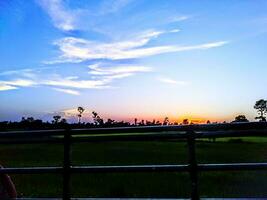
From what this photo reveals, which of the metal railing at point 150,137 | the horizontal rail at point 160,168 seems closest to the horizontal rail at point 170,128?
the metal railing at point 150,137

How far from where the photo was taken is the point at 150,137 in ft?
24.6

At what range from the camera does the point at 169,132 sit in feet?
24.4

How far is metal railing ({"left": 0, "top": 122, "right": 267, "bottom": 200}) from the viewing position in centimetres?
720

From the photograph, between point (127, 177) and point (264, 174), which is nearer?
point (127, 177)

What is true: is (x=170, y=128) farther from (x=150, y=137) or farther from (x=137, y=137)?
(x=137, y=137)

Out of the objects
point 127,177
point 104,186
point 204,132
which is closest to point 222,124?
point 204,132

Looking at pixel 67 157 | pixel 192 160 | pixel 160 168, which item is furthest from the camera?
pixel 67 157

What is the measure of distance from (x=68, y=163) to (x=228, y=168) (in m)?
1.86

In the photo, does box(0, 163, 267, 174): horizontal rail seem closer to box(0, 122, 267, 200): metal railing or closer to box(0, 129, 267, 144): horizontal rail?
A: box(0, 122, 267, 200): metal railing

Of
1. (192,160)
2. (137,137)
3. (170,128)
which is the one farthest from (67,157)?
(192,160)

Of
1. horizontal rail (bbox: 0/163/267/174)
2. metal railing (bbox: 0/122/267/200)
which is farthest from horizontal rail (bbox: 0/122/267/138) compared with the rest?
horizontal rail (bbox: 0/163/267/174)

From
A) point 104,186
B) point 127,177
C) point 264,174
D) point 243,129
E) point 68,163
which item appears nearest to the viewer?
point 243,129

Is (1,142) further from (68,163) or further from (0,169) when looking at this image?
(68,163)

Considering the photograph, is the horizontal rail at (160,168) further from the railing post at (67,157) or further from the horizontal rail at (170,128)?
the horizontal rail at (170,128)
